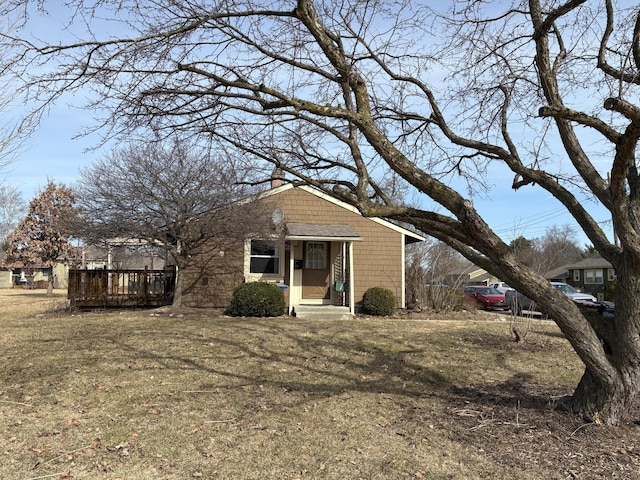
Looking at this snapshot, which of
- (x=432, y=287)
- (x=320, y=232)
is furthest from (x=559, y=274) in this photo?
(x=320, y=232)

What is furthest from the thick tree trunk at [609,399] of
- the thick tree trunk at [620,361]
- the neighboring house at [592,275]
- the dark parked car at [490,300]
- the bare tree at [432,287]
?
the neighboring house at [592,275]

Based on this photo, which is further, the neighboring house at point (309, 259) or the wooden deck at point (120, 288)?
the neighboring house at point (309, 259)

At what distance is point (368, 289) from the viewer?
53.2 ft

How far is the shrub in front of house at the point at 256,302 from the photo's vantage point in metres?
13.5

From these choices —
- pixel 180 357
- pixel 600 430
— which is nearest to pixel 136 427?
pixel 180 357

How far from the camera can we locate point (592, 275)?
137ft

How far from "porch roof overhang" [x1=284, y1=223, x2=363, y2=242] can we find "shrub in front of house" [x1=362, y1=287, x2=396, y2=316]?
1.80m

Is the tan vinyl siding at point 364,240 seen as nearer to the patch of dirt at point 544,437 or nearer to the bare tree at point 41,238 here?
the patch of dirt at point 544,437

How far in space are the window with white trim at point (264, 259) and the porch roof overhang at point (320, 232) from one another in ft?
3.56

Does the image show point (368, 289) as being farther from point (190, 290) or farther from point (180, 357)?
A: point (180, 357)

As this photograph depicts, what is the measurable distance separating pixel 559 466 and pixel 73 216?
1366cm

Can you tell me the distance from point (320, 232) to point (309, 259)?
1394 mm

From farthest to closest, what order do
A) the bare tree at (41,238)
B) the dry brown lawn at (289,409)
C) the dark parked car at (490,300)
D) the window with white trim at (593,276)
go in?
the window with white trim at (593,276) → the bare tree at (41,238) → the dark parked car at (490,300) → the dry brown lawn at (289,409)

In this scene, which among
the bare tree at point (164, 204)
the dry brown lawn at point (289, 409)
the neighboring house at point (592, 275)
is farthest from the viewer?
the neighboring house at point (592, 275)
